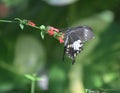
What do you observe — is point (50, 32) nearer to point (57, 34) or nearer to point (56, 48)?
point (57, 34)

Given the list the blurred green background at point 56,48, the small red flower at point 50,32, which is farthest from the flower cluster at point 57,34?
the blurred green background at point 56,48

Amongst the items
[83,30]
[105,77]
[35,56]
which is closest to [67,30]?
[83,30]

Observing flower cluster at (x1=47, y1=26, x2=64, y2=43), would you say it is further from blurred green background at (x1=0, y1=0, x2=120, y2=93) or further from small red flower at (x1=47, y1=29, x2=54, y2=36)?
blurred green background at (x1=0, y1=0, x2=120, y2=93)

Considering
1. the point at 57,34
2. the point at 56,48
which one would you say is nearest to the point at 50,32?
the point at 57,34

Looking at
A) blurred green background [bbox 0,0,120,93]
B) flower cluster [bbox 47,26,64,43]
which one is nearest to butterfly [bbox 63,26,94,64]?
flower cluster [bbox 47,26,64,43]

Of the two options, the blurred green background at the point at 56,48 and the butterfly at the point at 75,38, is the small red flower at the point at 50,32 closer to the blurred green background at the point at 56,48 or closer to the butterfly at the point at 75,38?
the butterfly at the point at 75,38
